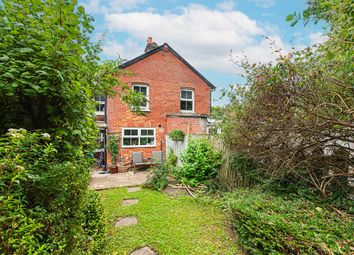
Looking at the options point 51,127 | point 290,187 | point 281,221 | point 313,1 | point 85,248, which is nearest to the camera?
point 51,127

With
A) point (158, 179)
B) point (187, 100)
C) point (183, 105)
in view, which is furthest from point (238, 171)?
point (187, 100)

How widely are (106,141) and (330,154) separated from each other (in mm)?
9193

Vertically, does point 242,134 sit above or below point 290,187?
above

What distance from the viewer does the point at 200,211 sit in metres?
4.02

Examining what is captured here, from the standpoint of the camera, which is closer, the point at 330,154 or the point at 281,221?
the point at 281,221

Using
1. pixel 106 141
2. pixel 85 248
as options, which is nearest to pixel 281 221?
pixel 85 248

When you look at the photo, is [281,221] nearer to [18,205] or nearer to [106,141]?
[18,205]

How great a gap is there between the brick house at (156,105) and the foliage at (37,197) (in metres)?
7.86

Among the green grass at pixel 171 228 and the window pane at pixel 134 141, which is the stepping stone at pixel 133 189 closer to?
the green grass at pixel 171 228

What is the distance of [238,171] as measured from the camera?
4855 millimetres

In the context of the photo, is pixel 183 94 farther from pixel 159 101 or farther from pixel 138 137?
pixel 138 137

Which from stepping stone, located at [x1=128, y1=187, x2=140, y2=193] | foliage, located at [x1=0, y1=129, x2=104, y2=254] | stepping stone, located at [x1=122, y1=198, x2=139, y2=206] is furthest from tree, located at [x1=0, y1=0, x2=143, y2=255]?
stepping stone, located at [x1=128, y1=187, x2=140, y2=193]

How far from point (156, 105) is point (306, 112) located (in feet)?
26.6

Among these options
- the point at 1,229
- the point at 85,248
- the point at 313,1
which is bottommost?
the point at 85,248
